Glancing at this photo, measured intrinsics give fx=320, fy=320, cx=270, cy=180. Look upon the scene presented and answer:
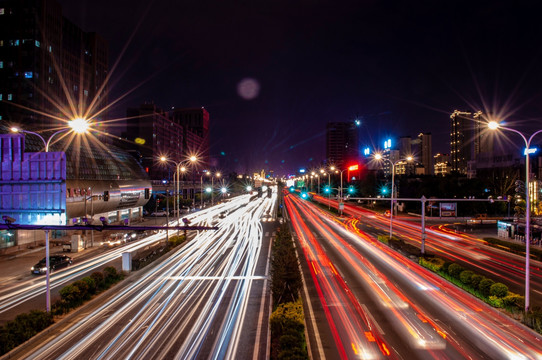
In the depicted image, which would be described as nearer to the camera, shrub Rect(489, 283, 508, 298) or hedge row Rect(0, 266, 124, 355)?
hedge row Rect(0, 266, 124, 355)

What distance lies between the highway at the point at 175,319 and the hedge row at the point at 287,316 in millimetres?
961

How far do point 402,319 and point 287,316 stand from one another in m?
5.60

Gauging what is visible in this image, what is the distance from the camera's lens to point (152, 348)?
1170 cm

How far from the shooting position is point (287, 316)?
39.4 ft

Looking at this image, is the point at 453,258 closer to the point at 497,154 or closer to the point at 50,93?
the point at 50,93

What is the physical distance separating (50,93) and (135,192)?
36704mm

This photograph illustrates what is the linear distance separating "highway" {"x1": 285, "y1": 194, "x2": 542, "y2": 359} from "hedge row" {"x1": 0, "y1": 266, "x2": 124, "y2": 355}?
1096 centimetres

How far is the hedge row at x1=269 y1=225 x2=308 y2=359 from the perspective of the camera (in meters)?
10.3

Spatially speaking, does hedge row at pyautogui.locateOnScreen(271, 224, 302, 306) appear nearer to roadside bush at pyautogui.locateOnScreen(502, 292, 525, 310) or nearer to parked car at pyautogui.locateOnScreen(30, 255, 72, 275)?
roadside bush at pyautogui.locateOnScreen(502, 292, 525, 310)

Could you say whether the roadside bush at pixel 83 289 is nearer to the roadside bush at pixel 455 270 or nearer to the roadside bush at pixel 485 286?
the roadside bush at pixel 485 286

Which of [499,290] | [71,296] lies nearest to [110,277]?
[71,296]

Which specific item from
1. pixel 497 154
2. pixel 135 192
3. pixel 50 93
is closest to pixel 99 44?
pixel 50 93

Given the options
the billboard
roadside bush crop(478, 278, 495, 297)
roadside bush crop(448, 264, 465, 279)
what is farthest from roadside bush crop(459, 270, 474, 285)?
the billboard

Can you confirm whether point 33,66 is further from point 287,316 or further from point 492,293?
point 492,293
